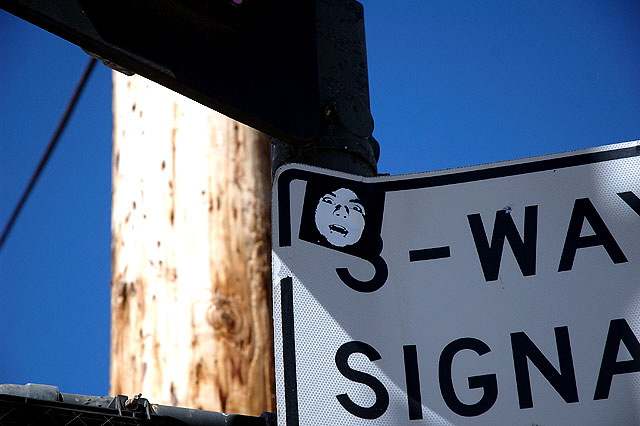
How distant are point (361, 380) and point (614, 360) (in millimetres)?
469

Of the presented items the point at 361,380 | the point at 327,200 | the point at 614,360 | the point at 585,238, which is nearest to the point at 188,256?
the point at 327,200

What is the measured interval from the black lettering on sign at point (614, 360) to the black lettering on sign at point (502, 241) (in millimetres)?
194

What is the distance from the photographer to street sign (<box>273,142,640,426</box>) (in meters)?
1.57

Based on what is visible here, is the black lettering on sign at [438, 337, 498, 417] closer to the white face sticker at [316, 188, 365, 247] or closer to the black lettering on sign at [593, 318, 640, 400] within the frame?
the black lettering on sign at [593, 318, 640, 400]

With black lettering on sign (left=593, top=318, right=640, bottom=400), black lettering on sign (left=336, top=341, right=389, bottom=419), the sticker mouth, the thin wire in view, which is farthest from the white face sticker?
the thin wire

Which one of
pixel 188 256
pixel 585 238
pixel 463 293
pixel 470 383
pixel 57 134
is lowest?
pixel 470 383

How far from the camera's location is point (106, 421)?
162 centimetres

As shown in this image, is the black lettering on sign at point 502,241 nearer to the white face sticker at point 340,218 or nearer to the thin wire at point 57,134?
the white face sticker at point 340,218

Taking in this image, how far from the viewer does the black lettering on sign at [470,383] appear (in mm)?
1568

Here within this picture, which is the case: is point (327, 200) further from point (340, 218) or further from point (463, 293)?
point (463, 293)

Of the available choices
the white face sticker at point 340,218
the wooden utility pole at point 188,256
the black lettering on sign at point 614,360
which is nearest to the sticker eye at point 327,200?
the white face sticker at point 340,218

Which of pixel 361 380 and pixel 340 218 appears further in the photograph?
pixel 340 218

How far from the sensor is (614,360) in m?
1.58

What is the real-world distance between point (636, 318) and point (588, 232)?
0.20m
